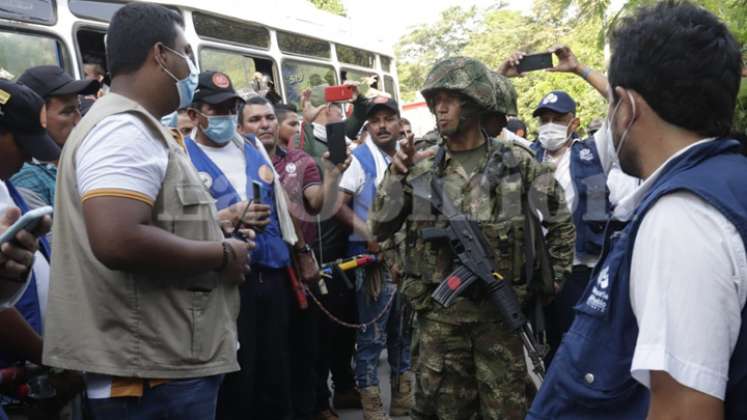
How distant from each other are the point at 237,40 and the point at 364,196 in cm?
421

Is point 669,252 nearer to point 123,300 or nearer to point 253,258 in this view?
point 123,300

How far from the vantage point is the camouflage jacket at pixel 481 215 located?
3.29 metres

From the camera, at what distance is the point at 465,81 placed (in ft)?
10.9

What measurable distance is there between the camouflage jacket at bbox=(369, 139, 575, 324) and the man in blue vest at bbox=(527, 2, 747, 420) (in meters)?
1.68

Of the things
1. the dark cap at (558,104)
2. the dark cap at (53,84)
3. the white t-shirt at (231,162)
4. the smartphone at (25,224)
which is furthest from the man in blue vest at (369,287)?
the smartphone at (25,224)

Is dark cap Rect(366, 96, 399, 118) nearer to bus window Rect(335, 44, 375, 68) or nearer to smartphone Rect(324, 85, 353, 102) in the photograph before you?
smartphone Rect(324, 85, 353, 102)

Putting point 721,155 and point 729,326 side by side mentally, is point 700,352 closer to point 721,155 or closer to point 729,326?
point 729,326

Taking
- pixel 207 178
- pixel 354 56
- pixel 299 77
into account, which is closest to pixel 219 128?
pixel 207 178

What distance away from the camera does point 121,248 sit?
6.27 feet

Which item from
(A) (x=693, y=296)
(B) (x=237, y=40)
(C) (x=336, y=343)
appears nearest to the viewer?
(A) (x=693, y=296)

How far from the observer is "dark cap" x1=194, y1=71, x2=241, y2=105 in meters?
3.74

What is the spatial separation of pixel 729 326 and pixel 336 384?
169 inches

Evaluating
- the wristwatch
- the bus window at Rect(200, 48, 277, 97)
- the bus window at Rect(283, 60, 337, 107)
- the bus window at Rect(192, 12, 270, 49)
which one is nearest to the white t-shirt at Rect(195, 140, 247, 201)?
the wristwatch

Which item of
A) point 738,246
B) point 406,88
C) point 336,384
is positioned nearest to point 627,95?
point 738,246
